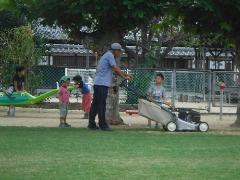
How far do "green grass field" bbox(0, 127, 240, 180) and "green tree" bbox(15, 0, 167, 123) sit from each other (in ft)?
9.82

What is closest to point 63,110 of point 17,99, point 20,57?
point 17,99

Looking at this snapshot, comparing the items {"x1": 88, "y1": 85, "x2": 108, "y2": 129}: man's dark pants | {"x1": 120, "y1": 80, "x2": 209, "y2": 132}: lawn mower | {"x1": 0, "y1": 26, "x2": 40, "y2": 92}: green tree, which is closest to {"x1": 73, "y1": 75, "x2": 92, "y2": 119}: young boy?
{"x1": 0, "y1": 26, "x2": 40, "y2": 92}: green tree

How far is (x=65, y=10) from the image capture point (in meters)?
16.9

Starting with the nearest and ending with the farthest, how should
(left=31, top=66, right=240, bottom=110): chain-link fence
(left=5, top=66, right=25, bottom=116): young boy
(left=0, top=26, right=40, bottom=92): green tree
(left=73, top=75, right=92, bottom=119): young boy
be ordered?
(left=73, top=75, right=92, bottom=119): young boy → (left=5, top=66, right=25, bottom=116): young boy → (left=31, top=66, right=240, bottom=110): chain-link fence → (left=0, top=26, right=40, bottom=92): green tree

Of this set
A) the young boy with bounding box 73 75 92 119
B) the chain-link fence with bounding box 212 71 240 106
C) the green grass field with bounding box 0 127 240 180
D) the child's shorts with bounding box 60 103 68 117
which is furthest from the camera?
the chain-link fence with bounding box 212 71 240 106

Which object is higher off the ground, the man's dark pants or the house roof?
the house roof

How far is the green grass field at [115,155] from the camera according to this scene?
9148 mm

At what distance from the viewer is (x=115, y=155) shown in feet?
35.9

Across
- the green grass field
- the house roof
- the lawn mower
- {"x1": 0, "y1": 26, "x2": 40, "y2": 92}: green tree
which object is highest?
the house roof

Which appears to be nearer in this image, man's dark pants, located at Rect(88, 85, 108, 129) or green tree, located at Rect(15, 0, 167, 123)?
man's dark pants, located at Rect(88, 85, 108, 129)

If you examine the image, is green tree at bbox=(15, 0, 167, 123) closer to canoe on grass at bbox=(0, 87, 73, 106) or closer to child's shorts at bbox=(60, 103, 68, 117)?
child's shorts at bbox=(60, 103, 68, 117)

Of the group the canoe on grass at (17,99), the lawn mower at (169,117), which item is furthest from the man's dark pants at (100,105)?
→ the canoe on grass at (17,99)

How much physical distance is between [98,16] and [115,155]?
6.76 metres

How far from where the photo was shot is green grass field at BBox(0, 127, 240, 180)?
9.15m
